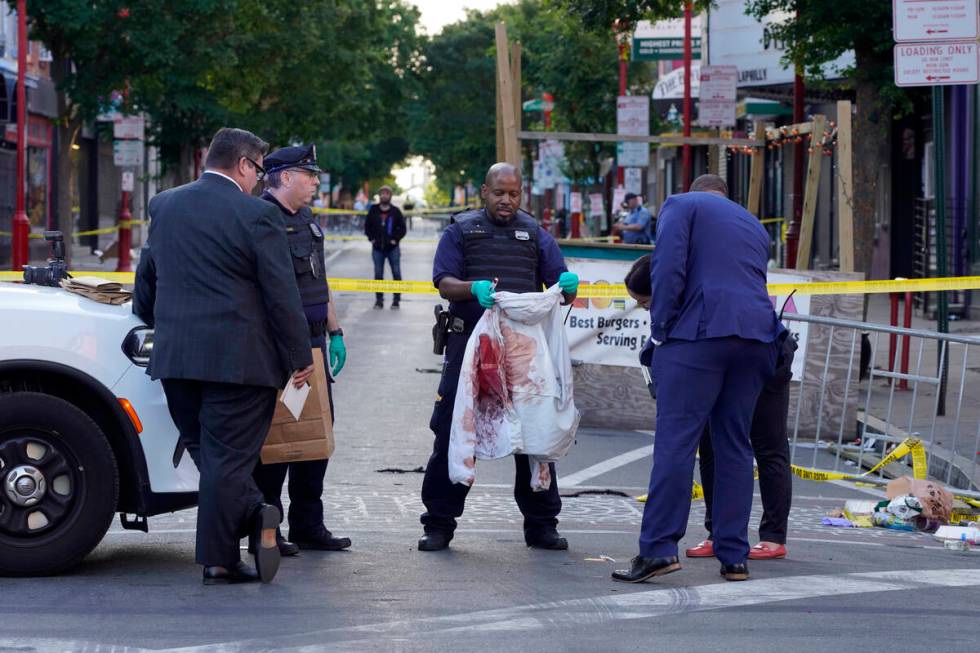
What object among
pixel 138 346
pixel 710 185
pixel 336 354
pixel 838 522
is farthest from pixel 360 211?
pixel 138 346

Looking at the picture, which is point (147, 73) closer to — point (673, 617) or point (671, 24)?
point (671, 24)

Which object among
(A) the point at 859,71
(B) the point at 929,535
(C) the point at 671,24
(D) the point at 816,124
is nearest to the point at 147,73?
(C) the point at 671,24

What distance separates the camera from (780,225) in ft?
91.4

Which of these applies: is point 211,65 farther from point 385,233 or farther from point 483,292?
point 483,292

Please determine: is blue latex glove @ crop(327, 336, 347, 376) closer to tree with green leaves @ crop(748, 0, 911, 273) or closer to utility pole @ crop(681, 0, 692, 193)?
tree with green leaves @ crop(748, 0, 911, 273)

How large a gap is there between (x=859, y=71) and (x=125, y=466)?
12.8 meters

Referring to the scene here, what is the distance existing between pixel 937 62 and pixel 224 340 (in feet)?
24.1

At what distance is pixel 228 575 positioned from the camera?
659 cm

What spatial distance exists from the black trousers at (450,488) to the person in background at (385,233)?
17.7 metres

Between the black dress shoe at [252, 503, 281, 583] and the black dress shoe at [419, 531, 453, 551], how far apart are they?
3.42 feet

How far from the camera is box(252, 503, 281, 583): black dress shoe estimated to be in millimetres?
6520

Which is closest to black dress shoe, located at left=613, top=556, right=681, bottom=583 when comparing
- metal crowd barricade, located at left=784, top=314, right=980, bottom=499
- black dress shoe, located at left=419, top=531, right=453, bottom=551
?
black dress shoe, located at left=419, top=531, right=453, bottom=551

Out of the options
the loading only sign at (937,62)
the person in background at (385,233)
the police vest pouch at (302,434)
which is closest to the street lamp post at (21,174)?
the person in background at (385,233)

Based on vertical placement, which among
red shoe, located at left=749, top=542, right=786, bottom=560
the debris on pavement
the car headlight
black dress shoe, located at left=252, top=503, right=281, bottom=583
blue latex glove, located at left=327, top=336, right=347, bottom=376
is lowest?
the debris on pavement
